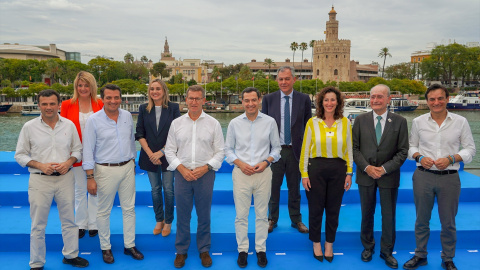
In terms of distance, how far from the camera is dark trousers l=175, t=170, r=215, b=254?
2.88 m

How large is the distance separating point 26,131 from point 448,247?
357 centimetres

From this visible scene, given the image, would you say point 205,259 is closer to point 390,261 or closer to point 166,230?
point 166,230

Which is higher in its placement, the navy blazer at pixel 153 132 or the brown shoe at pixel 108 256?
the navy blazer at pixel 153 132

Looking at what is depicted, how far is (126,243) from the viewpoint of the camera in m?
3.04

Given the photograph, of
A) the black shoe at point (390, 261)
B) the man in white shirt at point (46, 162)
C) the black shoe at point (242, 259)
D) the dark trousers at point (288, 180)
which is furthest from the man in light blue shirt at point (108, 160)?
the black shoe at point (390, 261)

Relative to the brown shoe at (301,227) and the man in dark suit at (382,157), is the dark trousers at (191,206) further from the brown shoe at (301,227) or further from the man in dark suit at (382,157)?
the man in dark suit at (382,157)

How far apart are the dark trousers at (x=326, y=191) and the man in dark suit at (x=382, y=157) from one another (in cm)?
22

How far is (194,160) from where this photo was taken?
2850 mm

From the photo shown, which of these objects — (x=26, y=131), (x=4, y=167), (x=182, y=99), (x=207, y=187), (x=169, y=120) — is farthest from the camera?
(x=182, y=99)

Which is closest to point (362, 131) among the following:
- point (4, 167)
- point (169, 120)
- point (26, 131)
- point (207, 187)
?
point (207, 187)

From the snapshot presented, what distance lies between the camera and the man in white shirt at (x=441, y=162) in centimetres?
274

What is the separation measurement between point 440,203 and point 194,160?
205 cm

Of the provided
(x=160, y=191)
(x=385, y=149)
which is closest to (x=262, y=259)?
(x=160, y=191)

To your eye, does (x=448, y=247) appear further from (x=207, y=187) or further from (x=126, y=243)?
(x=126, y=243)
